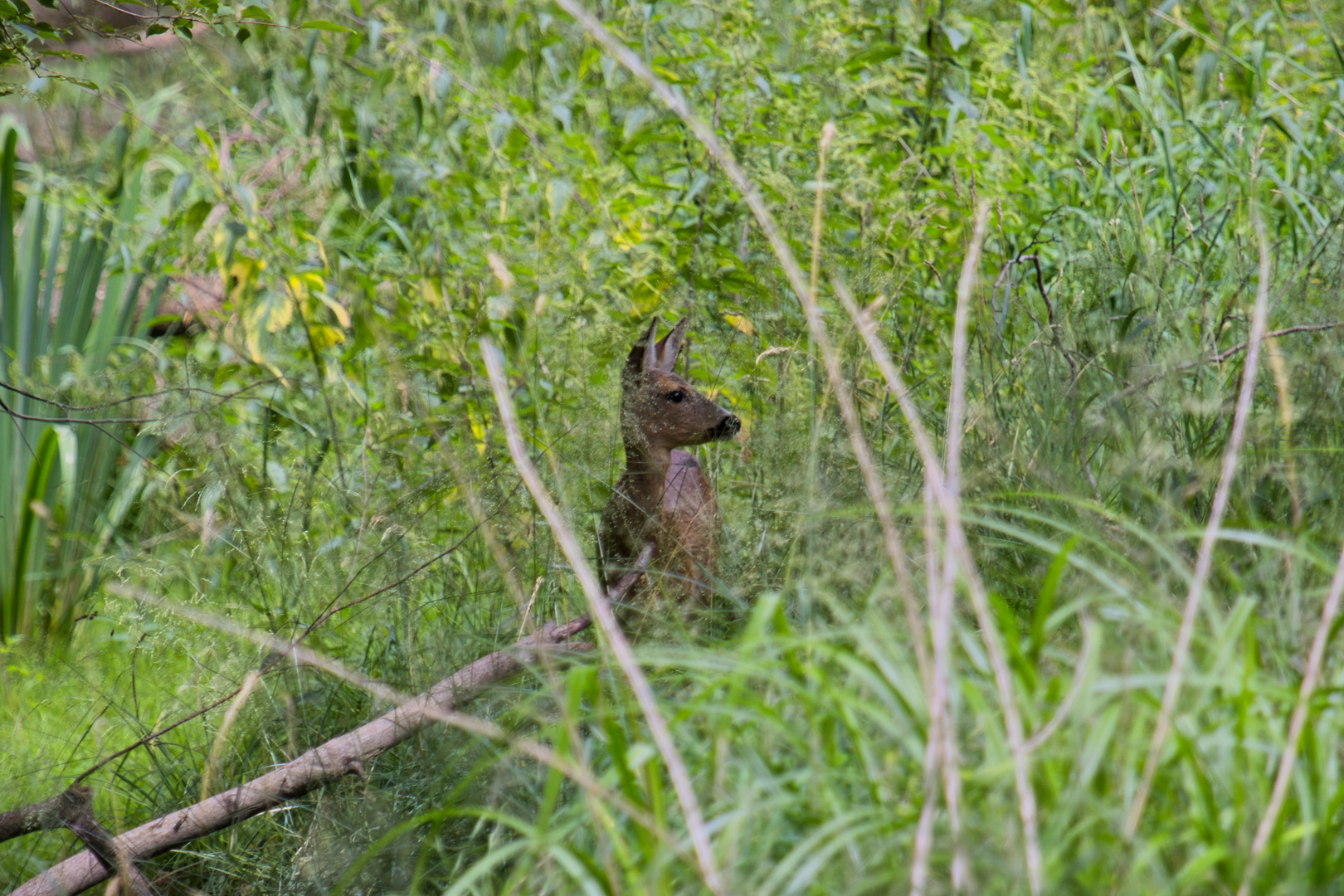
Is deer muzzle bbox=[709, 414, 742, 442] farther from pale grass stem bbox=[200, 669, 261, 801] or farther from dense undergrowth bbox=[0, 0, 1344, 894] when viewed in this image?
pale grass stem bbox=[200, 669, 261, 801]

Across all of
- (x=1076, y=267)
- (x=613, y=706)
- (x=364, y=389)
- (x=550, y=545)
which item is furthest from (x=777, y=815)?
(x=364, y=389)

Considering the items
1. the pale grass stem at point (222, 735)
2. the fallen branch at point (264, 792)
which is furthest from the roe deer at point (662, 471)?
the pale grass stem at point (222, 735)

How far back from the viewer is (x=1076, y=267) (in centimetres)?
293

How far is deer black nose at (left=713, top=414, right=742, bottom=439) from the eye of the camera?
2.83 m

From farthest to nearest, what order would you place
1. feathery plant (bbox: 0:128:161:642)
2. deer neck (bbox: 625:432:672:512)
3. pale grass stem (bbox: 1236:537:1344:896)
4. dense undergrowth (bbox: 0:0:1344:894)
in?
feathery plant (bbox: 0:128:161:642) < deer neck (bbox: 625:432:672:512) < dense undergrowth (bbox: 0:0:1344:894) < pale grass stem (bbox: 1236:537:1344:896)

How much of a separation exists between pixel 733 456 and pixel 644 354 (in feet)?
1.49

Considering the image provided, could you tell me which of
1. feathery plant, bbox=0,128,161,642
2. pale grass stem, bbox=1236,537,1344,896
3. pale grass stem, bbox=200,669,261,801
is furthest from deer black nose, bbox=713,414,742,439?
feathery plant, bbox=0,128,161,642

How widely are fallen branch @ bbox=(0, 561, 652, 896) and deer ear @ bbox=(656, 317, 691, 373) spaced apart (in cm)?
92

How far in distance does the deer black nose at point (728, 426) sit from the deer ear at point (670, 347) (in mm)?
255

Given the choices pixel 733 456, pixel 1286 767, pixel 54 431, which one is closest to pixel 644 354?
pixel 733 456

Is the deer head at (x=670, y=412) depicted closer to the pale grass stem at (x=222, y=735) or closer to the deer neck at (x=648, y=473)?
the deer neck at (x=648, y=473)

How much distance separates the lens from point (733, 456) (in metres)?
3.28

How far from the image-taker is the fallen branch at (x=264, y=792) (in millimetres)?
2201

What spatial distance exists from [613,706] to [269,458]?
2292 mm
